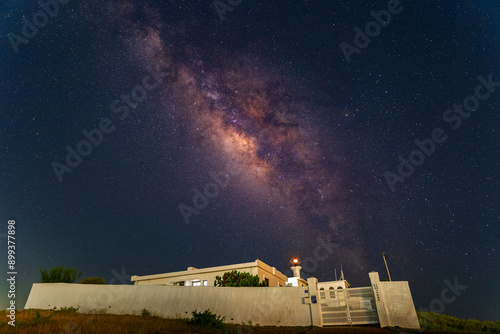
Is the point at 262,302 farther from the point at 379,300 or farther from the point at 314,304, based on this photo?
the point at 379,300

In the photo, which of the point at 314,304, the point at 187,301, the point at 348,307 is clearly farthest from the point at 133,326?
the point at 348,307

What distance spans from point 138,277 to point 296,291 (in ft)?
73.0

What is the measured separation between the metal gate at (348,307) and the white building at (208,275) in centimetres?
1002

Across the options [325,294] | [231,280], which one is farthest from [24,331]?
[231,280]

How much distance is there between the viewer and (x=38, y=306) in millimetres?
22281

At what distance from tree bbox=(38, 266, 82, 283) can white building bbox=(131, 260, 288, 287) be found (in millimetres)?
6598

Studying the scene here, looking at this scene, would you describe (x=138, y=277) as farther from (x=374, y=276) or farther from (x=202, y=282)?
(x=374, y=276)

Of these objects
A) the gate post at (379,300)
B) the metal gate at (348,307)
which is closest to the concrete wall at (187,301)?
the metal gate at (348,307)

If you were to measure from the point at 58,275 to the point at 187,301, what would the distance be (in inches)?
654

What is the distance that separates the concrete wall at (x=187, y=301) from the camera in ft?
54.8

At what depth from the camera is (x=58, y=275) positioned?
87.4ft

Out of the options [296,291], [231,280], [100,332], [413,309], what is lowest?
[100,332]

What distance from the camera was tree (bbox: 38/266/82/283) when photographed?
26203 millimetres

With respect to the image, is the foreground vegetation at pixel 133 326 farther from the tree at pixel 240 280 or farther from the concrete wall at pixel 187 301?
the tree at pixel 240 280
